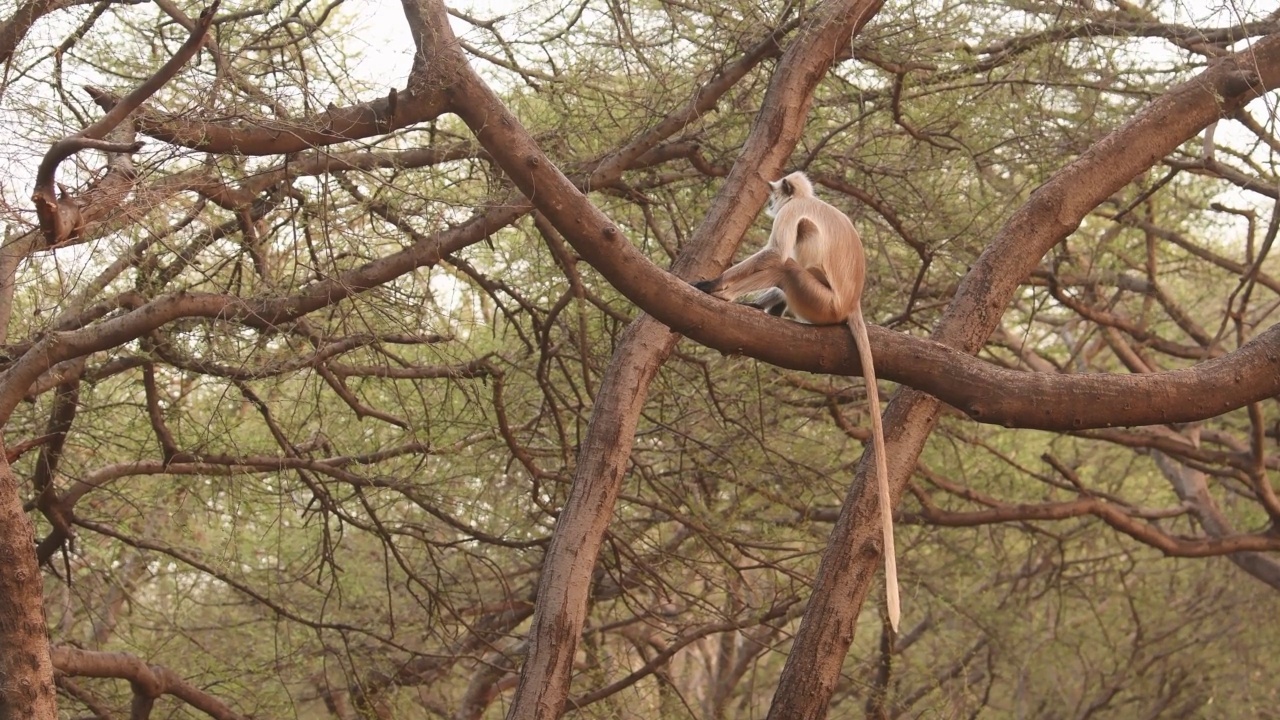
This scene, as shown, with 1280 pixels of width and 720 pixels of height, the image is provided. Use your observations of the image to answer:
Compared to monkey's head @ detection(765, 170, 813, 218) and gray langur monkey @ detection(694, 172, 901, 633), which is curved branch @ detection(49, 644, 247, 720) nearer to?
gray langur monkey @ detection(694, 172, 901, 633)

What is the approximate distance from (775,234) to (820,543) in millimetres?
2514

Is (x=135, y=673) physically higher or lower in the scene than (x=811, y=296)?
lower

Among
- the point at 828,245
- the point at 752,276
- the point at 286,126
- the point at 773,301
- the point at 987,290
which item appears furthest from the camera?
the point at 773,301

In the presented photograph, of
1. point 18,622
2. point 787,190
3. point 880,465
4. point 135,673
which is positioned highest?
point 787,190

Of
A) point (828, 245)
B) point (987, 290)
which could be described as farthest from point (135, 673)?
point (987, 290)

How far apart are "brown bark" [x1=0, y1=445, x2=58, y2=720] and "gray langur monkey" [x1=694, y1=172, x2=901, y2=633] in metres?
2.05

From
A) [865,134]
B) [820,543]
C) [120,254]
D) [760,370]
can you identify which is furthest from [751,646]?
[120,254]

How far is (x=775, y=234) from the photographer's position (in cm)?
447

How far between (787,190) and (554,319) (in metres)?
1.01

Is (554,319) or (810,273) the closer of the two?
(810,273)

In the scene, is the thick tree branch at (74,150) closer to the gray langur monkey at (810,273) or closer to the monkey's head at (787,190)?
the gray langur monkey at (810,273)

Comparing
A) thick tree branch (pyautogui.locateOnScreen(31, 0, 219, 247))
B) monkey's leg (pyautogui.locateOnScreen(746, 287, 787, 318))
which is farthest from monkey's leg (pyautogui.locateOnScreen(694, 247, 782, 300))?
thick tree branch (pyautogui.locateOnScreen(31, 0, 219, 247))

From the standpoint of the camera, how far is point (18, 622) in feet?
11.7

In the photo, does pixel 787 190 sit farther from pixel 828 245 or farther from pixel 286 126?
pixel 286 126
